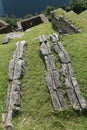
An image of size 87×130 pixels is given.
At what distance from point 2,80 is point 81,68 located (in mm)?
3118

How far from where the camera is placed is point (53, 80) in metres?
11.4

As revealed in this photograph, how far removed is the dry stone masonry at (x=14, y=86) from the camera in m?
10.4

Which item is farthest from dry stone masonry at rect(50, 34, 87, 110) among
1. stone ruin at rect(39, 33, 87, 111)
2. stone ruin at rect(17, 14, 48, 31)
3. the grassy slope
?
stone ruin at rect(17, 14, 48, 31)

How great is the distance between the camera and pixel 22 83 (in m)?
11.8

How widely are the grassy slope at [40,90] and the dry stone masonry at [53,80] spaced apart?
0.72ft

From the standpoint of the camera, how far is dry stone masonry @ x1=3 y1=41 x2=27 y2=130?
10.4 metres

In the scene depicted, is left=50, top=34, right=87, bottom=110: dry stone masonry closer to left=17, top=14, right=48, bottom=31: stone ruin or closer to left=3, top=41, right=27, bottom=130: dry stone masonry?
left=3, top=41, right=27, bottom=130: dry stone masonry

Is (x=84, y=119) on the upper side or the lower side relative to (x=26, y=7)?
upper

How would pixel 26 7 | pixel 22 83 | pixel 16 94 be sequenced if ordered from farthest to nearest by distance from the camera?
pixel 26 7, pixel 22 83, pixel 16 94

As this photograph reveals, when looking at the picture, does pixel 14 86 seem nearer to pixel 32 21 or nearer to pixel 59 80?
pixel 59 80

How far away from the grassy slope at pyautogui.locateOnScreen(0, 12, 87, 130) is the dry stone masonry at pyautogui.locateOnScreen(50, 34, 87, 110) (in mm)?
208

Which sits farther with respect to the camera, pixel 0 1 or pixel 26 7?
pixel 0 1

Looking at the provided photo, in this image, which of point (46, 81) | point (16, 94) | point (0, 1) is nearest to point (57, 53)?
point (46, 81)

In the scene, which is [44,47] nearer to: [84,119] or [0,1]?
[84,119]
